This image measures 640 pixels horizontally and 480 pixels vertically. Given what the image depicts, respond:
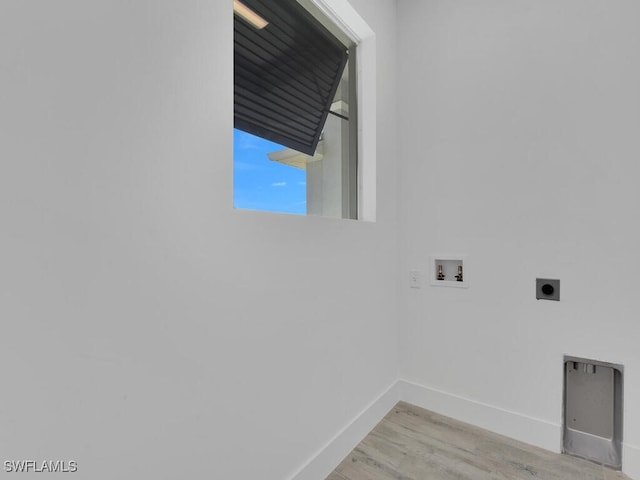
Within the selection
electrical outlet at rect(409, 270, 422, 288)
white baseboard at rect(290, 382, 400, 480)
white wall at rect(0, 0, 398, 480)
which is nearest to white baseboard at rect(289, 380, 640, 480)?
white baseboard at rect(290, 382, 400, 480)

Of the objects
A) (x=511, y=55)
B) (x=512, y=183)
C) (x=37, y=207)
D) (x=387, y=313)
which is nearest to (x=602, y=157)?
(x=512, y=183)

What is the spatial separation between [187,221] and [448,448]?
1.69 m

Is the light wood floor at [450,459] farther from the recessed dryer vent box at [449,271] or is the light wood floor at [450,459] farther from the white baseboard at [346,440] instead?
the recessed dryer vent box at [449,271]

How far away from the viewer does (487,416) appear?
1.82 m

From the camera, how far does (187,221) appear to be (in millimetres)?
913

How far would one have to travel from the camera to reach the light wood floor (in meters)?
1.47

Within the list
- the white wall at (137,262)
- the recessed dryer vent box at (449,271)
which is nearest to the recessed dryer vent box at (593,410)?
the recessed dryer vent box at (449,271)

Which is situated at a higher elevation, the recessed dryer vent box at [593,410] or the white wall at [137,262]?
the white wall at [137,262]

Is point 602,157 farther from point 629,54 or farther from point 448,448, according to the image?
point 448,448

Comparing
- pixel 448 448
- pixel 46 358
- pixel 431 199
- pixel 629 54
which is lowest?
pixel 448 448

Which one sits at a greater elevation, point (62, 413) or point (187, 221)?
point (187, 221)

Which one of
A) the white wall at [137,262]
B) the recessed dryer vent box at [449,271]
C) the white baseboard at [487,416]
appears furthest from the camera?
the recessed dryer vent box at [449,271]

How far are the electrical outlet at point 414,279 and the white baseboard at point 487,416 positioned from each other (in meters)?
0.64

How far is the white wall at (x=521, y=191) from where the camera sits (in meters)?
1.50
